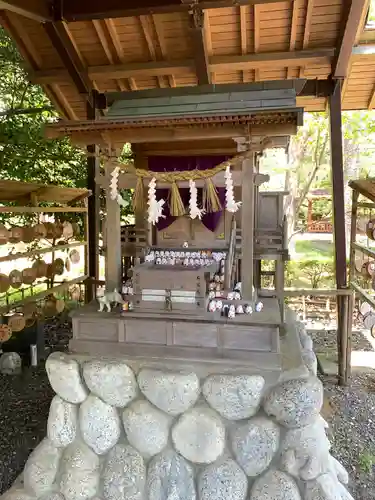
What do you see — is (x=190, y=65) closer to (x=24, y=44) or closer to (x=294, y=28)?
(x=294, y=28)

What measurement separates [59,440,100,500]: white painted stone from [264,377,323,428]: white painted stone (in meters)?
2.37

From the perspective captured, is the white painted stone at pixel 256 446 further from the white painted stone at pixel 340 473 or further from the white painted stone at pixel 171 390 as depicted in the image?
the white painted stone at pixel 340 473

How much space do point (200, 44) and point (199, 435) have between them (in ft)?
20.8

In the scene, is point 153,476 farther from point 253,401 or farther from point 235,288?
point 235,288

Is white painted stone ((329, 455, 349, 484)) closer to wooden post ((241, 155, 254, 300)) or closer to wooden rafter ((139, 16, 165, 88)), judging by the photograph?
wooden post ((241, 155, 254, 300))

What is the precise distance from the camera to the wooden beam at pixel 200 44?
22.2 feet

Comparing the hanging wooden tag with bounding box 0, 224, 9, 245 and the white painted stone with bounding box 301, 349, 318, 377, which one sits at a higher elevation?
the hanging wooden tag with bounding box 0, 224, 9, 245

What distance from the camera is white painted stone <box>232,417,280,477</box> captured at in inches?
192

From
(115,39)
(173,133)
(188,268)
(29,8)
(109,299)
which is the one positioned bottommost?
(109,299)

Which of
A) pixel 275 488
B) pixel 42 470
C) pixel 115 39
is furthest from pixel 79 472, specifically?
pixel 115 39

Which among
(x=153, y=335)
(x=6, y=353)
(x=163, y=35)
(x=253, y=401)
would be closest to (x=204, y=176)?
(x=153, y=335)

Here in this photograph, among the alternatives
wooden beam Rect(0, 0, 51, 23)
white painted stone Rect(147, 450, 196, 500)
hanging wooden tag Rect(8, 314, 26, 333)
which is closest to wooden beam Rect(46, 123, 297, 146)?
wooden beam Rect(0, 0, 51, 23)

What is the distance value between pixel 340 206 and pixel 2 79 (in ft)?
32.0

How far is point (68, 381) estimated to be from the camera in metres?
5.42
